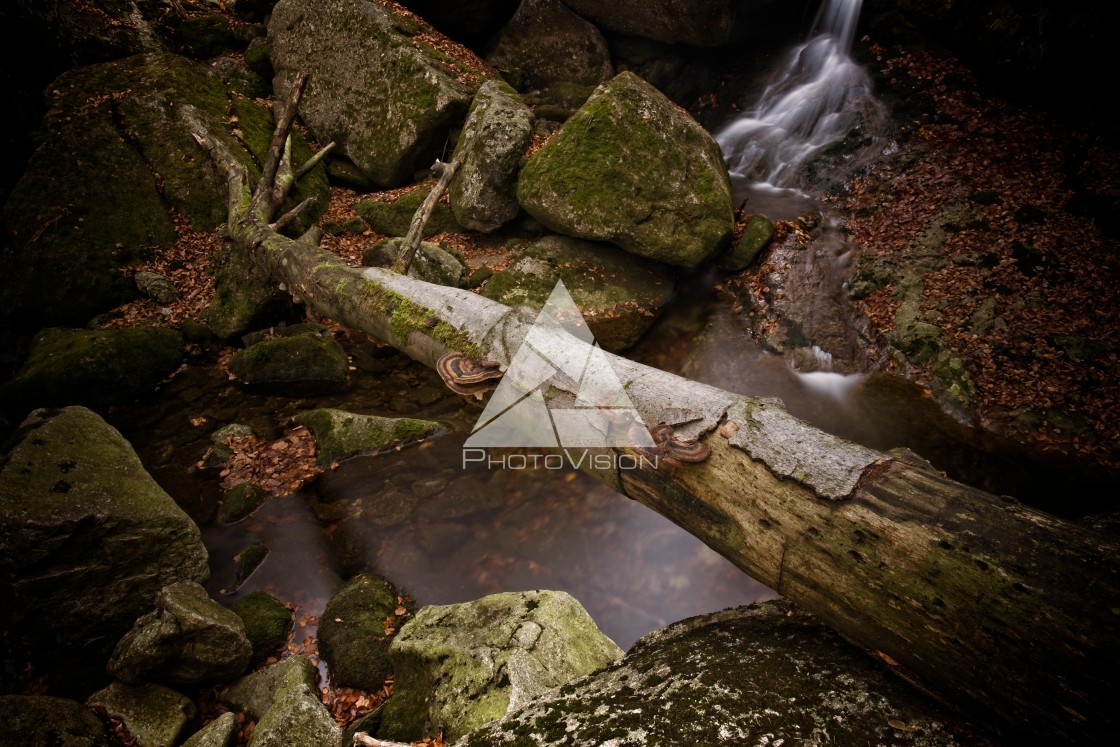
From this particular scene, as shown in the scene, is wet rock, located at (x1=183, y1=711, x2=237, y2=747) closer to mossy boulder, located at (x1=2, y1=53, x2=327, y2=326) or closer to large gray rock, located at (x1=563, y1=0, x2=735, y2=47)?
mossy boulder, located at (x1=2, y1=53, x2=327, y2=326)

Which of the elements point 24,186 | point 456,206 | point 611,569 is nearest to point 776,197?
point 456,206

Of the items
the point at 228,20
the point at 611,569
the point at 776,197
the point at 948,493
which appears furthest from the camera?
the point at 228,20

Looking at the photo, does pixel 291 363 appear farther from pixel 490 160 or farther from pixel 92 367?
pixel 490 160

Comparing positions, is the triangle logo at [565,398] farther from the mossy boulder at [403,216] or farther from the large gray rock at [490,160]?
the mossy boulder at [403,216]

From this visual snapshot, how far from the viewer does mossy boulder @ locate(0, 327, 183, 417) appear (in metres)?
6.57

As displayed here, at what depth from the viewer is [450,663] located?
3.22 m

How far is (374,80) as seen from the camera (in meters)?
10.5

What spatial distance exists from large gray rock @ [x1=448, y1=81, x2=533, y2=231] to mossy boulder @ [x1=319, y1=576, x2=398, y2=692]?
7.16 m

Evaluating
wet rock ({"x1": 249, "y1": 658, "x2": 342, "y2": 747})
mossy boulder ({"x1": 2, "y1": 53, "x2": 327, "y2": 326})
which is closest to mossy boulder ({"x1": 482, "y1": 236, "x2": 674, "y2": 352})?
mossy boulder ({"x1": 2, "y1": 53, "x2": 327, "y2": 326})

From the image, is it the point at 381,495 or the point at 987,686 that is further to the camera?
the point at 381,495

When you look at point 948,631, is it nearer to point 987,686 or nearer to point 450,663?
point 987,686

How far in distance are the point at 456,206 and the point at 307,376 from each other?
14.9 ft

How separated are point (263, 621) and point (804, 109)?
15.7 m

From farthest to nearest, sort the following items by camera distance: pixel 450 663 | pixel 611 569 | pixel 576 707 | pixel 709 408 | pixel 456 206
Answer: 1. pixel 456 206
2. pixel 611 569
3. pixel 450 663
4. pixel 709 408
5. pixel 576 707
